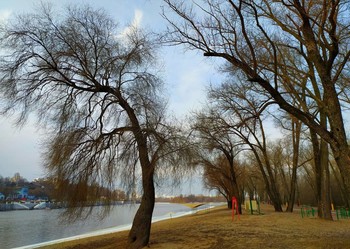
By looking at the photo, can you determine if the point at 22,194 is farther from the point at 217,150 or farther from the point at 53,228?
the point at 217,150

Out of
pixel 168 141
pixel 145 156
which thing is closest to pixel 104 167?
pixel 145 156

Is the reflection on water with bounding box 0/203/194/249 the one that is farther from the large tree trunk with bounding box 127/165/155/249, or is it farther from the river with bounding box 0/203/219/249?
the large tree trunk with bounding box 127/165/155/249

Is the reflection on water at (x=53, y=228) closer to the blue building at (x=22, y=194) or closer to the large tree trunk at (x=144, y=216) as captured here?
the large tree trunk at (x=144, y=216)

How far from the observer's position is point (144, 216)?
11656mm

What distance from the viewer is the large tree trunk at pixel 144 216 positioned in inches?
451

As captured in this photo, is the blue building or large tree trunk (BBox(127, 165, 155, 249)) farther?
the blue building

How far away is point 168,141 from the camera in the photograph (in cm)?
1107

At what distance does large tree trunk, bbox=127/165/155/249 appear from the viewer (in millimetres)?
11445

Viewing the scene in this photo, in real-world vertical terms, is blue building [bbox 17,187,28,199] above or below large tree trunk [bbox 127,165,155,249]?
above

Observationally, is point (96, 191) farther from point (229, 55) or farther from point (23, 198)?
point (23, 198)

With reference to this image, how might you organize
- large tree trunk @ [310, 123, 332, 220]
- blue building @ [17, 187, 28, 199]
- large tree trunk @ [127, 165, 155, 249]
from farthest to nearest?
blue building @ [17, 187, 28, 199]
large tree trunk @ [310, 123, 332, 220]
large tree trunk @ [127, 165, 155, 249]

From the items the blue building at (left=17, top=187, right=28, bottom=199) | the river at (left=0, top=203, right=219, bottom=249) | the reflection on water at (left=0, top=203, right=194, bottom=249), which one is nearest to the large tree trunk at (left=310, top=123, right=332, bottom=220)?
the reflection on water at (left=0, top=203, right=194, bottom=249)

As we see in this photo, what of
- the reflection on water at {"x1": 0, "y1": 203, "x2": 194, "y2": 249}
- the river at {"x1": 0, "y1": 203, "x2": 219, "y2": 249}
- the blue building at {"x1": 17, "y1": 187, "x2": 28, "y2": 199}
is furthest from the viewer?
the blue building at {"x1": 17, "y1": 187, "x2": 28, "y2": 199}

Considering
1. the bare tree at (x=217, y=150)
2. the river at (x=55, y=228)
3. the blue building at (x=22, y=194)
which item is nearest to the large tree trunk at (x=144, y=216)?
the river at (x=55, y=228)
